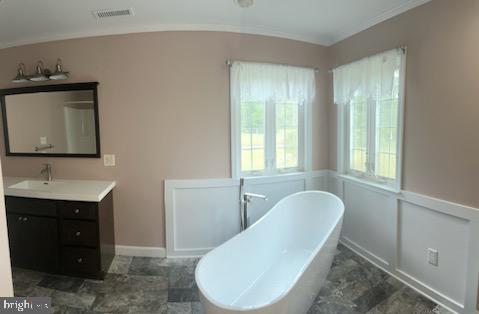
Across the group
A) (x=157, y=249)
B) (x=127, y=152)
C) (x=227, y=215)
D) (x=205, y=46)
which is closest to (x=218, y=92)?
(x=205, y=46)

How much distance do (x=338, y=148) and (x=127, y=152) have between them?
232 centimetres

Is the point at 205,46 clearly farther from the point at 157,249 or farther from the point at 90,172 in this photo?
the point at 157,249

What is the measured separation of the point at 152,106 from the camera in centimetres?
270

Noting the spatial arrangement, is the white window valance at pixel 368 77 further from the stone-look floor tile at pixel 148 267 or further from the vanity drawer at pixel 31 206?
the vanity drawer at pixel 31 206

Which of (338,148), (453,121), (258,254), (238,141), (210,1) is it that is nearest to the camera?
(453,121)

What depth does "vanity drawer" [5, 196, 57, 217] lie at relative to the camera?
7.88 feet

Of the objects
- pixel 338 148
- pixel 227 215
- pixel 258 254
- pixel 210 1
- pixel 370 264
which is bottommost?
pixel 370 264

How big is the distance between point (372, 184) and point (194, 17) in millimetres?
2343

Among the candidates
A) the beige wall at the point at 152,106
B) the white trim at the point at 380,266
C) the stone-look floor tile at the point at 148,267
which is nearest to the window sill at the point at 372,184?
the white trim at the point at 380,266

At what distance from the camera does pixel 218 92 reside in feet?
8.98

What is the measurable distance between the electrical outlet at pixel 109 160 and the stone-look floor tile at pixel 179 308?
4.90 ft

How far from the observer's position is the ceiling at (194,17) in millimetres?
2174

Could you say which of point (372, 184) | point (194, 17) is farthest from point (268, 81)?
point (372, 184)

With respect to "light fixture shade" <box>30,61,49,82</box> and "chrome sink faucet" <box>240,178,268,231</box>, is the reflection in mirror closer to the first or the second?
"light fixture shade" <box>30,61,49,82</box>
